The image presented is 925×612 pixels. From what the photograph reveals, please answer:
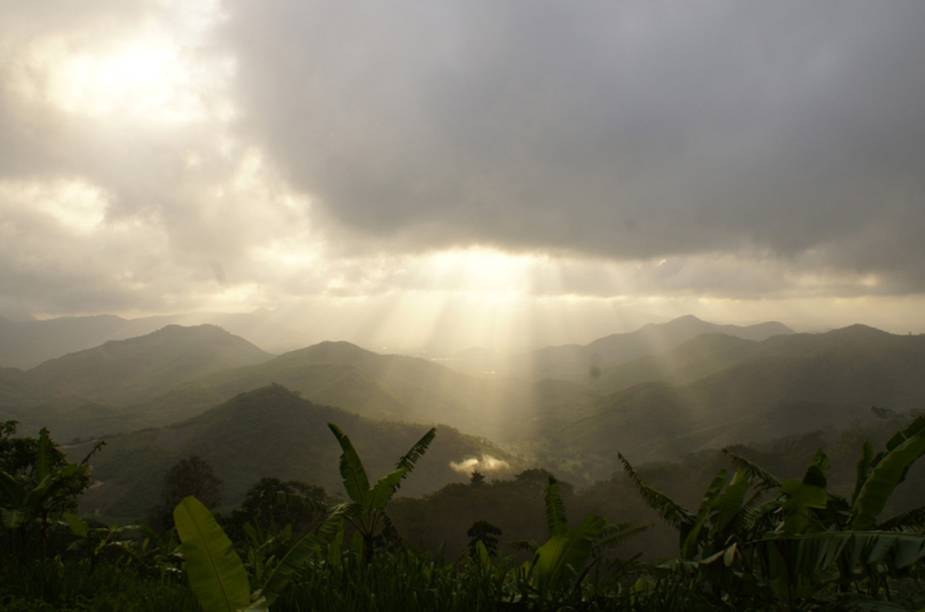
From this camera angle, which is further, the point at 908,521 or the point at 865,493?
the point at 908,521

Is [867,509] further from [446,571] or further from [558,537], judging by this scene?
[446,571]

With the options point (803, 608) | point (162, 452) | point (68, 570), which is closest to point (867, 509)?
point (803, 608)

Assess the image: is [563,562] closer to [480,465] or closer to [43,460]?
[43,460]

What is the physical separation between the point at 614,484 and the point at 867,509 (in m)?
79.5

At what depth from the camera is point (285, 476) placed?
10906 centimetres

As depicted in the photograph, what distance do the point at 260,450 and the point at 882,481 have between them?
13147cm

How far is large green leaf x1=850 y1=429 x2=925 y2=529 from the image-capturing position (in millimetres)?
5051

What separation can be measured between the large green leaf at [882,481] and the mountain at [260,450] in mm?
95150

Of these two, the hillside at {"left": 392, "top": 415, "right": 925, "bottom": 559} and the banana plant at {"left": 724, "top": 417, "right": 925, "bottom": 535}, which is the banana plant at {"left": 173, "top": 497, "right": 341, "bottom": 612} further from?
the hillside at {"left": 392, "top": 415, "right": 925, "bottom": 559}

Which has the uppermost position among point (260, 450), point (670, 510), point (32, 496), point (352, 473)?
point (352, 473)

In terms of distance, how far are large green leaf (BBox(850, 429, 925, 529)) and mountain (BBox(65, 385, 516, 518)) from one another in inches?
3746

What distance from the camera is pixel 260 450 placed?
401 feet

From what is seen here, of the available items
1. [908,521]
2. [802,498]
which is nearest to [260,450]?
[908,521]

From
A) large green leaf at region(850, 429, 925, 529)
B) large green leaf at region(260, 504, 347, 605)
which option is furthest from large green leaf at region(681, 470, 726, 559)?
large green leaf at region(260, 504, 347, 605)
